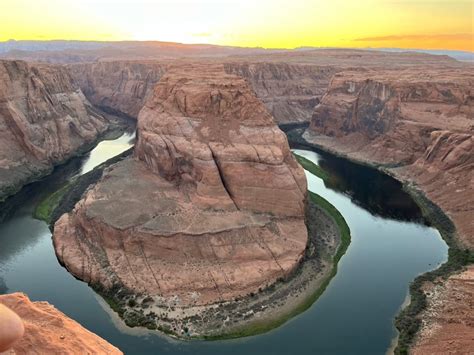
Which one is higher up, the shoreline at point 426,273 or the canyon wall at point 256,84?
the canyon wall at point 256,84

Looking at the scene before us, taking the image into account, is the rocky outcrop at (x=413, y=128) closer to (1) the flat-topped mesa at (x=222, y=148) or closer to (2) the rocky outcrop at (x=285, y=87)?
(2) the rocky outcrop at (x=285, y=87)

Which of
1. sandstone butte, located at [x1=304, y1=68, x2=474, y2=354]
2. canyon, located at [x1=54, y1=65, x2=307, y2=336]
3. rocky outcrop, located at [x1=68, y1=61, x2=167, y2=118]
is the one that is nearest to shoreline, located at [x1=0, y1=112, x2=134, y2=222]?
rocky outcrop, located at [x1=68, y1=61, x2=167, y2=118]

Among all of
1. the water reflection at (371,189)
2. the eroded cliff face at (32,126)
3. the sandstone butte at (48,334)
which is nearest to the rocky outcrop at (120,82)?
the eroded cliff face at (32,126)

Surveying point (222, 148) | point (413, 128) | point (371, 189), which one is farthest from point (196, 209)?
point (413, 128)

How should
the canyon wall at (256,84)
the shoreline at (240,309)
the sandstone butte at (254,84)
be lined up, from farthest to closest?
the sandstone butte at (254,84), the canyon wall at (256,84), the shoreline at (240,309)

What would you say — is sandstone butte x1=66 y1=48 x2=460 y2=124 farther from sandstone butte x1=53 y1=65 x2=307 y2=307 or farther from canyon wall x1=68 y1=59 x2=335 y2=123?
sandstone butte x1=53 y1=65 x2=307 y2=307

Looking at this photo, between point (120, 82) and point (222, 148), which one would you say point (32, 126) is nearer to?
point (222, 148)

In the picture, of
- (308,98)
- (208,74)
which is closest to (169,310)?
(208,74)

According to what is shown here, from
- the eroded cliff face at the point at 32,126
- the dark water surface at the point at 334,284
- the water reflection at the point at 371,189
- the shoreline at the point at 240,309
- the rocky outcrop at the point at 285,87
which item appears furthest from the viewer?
the rocky outcrop at the point at 285,87
